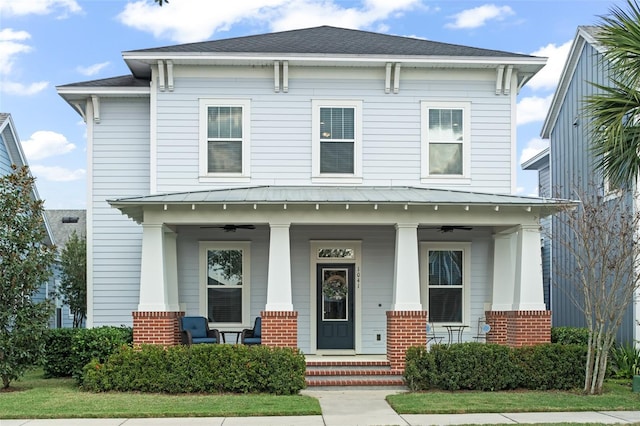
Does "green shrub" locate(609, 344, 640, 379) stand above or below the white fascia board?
below

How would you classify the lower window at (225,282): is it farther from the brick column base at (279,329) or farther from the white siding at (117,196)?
the brick column base at (279,329)

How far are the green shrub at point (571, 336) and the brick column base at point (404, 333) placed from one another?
9.86 feet

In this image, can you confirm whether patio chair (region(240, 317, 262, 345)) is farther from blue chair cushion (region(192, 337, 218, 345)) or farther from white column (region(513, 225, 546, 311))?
white column (region(513, 225, 546, 311))

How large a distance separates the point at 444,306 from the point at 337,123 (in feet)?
16.2

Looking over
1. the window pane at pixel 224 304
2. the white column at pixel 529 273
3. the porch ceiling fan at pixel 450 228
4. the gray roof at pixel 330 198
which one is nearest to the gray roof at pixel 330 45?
the gray roof at pixel 330 198

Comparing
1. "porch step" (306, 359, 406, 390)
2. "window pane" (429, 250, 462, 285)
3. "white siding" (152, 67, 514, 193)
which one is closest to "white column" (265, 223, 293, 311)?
"porch step" (306, 359, 406, 390)

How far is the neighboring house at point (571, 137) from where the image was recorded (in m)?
18.6

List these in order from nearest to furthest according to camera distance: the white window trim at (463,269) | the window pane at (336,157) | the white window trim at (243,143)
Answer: the white window trim at (243,143) → the window pane at (336,157) → the white window trim at (463,269)

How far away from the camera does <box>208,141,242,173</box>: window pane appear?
57.7 ft

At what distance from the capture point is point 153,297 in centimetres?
1526

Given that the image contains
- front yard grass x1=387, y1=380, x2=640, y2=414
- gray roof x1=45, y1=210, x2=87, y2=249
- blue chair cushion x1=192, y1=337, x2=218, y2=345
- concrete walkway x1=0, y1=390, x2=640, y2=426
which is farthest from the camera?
gray roof x1=45, y1=210, x2=87, y2=249

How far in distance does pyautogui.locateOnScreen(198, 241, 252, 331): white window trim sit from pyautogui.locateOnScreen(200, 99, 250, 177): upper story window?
5.35 ft

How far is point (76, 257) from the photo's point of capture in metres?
24.9

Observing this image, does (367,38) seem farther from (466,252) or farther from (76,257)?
(76,257)
